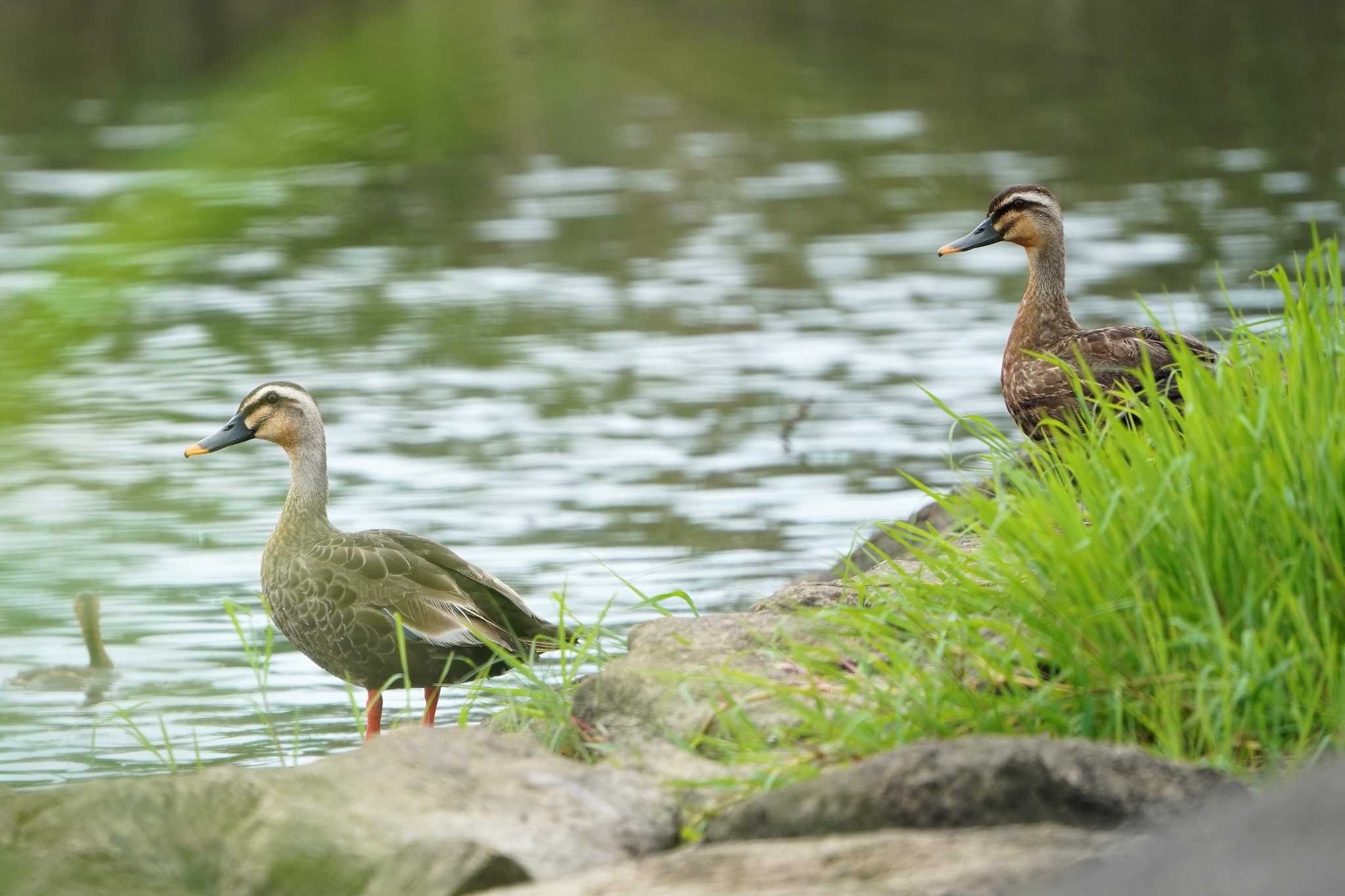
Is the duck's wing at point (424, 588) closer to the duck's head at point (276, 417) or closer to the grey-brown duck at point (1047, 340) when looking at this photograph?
the duck's head at point (276, 417)

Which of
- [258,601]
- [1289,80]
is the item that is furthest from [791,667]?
[1289,80]

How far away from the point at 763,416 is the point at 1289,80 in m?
13.8

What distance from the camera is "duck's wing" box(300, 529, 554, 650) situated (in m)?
5.45

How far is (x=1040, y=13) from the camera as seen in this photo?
23172 mm

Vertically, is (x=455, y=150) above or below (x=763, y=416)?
above

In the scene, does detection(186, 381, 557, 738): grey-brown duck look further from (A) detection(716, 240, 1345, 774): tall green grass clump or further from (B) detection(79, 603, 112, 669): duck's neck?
(B) detection(79, 603, 112, 669): duck's neck

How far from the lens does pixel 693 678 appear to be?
3744 mm

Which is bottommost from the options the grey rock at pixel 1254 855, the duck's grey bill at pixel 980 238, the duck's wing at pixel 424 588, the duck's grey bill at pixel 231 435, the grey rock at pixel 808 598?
the duck's wing at pixel 424 588

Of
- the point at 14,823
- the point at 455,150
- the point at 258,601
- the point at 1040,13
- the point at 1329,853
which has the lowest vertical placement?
the point at 258,601

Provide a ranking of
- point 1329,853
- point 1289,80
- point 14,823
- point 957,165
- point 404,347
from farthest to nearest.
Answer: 1. point 1289,80
2. point 957,165
3. point 404,347
4. point 14,823
5. point 1329,853

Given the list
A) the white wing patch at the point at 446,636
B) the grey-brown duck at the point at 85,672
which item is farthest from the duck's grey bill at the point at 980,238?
the grey-brown duck at the point at 85,672

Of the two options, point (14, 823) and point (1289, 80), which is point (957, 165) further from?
point (14, 823)

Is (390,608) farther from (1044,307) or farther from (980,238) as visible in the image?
(980,238)

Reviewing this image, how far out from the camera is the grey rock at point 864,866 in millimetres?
2625
